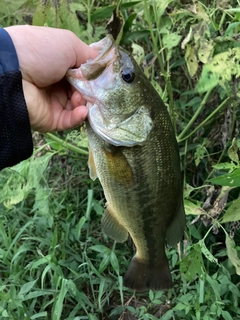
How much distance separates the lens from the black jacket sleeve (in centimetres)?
144

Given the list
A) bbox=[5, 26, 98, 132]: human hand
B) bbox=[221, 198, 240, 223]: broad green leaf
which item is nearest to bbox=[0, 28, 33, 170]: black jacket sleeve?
bbox=[5, 26, 98, 132]: human hand

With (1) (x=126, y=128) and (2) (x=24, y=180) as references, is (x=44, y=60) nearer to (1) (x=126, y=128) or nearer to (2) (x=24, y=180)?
(1) (x=126, y=128)

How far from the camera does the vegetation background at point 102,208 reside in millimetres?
1835

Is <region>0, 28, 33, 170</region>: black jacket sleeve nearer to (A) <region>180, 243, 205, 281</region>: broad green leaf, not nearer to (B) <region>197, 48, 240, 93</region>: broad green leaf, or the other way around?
(B) <region>197, 48, 240, 93</region>: broad green leaf

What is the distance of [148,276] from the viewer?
193cm

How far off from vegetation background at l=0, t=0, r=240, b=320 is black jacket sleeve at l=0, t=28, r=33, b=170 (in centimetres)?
30

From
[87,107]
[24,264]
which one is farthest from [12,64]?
[24,264]

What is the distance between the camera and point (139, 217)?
173 centimetres

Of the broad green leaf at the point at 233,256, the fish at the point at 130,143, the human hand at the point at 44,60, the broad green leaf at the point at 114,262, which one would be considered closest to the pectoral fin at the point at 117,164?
the fish at the point at 130,143

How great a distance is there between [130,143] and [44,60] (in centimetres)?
40

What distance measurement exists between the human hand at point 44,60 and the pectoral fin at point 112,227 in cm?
43

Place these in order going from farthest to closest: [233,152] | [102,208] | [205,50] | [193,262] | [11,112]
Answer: [102,208] → [233,152] → [193,262] → [205,50] → [11,112]

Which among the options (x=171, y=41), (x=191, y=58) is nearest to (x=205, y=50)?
(x=191, y=58)

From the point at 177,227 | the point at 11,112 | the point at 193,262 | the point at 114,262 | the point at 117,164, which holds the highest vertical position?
the point at 11,112
